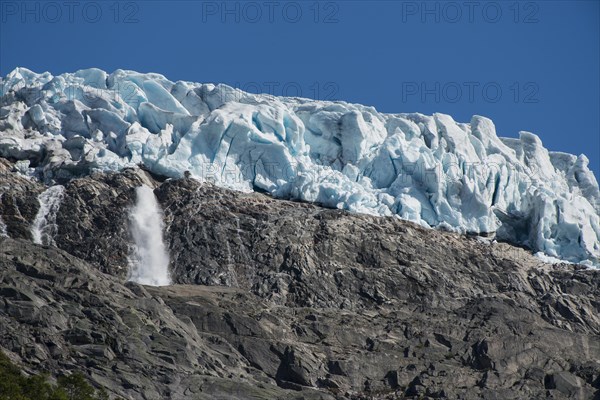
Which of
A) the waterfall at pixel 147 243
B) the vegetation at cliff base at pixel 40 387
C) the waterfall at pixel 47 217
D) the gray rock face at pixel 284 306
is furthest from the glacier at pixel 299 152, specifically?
the vegetation at cliff base at pixel 40 387

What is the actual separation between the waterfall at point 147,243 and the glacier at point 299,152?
4.38m

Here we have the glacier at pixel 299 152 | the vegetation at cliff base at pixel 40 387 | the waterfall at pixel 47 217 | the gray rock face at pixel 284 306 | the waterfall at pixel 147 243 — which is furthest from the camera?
the glacier at pixel 299 152

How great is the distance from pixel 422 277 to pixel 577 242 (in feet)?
56.6

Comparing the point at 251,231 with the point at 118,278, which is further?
the point at 251,231

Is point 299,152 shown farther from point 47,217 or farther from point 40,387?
point 40,387

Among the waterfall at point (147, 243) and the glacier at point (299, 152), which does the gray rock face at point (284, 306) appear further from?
the glacier at point (299, 152)

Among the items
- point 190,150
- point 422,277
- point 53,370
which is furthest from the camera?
point 190,150

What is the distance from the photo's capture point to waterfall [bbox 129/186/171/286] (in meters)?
110

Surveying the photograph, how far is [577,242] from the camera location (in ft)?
402

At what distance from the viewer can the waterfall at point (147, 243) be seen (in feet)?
360

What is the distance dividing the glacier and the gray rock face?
3027mm

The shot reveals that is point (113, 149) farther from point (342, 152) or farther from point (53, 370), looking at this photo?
point (53, 370)

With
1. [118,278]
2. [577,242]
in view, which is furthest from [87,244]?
[577,242]

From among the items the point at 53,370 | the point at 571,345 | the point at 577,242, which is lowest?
the point at 53,370
